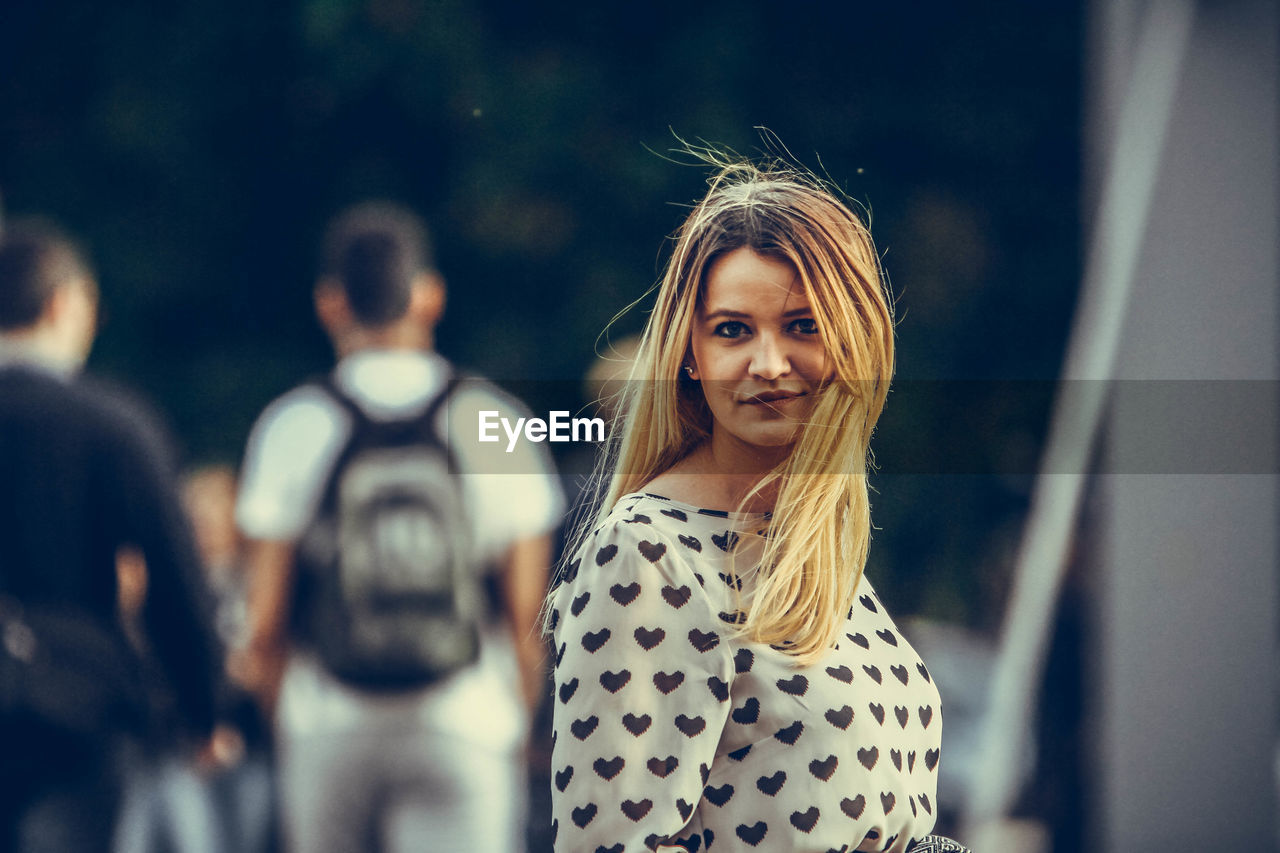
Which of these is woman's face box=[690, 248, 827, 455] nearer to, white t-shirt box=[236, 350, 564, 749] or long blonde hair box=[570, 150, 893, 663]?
long blonde hair box=[570, 150, 893, 663]

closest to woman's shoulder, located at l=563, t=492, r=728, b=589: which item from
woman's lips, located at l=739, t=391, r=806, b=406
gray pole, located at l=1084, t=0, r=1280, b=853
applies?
woman's lips, located at l=739, t=391, r=806, b=406

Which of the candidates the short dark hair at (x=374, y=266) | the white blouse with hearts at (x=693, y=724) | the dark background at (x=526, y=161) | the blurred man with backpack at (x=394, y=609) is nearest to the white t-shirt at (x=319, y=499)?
the blurred man with backpack at (x=394, y=609)

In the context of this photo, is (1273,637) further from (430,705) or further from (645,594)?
(645,594)

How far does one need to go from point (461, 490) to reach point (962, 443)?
122cm

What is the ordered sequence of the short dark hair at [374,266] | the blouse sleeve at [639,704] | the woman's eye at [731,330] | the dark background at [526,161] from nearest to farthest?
1. the blouse sleeve at [639,704]
2. the woman's eye at [731,330]
3. the short dark hair at [374,266]
4. the dark background at [526,161]

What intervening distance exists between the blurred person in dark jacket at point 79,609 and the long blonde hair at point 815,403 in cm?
190

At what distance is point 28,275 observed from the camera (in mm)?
3174

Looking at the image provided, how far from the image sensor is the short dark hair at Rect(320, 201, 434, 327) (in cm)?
322

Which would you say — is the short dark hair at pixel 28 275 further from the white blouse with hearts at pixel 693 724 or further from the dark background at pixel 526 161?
the white blouse with hearts at pixel 693 724

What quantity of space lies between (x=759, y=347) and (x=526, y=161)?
3.68m

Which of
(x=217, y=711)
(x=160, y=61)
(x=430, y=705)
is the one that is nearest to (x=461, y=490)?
(x=430, y=705)

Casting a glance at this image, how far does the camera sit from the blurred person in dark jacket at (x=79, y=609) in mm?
2980

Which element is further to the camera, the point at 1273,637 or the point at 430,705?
the point at 1273,637

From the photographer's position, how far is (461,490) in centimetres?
305
